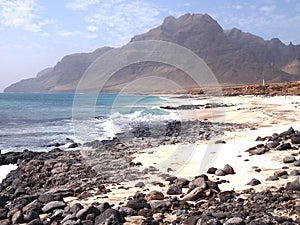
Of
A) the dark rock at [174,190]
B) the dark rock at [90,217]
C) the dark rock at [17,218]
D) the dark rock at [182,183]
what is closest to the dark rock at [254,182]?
the dark rock at [182,183]

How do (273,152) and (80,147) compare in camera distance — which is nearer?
(273,152)

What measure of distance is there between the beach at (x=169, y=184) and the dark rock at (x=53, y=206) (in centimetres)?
2

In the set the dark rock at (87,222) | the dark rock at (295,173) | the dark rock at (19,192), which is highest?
the dark rock at (295,173)

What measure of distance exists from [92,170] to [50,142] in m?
10.1

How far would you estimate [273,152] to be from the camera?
482 inches

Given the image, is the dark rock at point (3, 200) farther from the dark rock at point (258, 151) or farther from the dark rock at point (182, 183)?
the dark rock at point (258, 151)

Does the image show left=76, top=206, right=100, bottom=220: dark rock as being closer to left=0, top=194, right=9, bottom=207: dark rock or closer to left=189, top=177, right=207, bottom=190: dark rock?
left=189, top=177, right=207, bottom=190: dark rock

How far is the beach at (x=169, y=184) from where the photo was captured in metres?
6.93

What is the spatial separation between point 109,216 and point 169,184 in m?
3.14

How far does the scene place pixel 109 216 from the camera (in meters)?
6.77

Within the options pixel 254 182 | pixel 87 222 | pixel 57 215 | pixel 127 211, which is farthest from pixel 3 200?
pixel 254 182

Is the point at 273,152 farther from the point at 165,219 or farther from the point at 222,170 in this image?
the point at 165,219

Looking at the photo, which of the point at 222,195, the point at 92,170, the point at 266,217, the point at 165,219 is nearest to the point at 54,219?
the point at 165,219

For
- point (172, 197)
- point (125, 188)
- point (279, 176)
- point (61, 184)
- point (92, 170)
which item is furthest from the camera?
point (92, 170)
